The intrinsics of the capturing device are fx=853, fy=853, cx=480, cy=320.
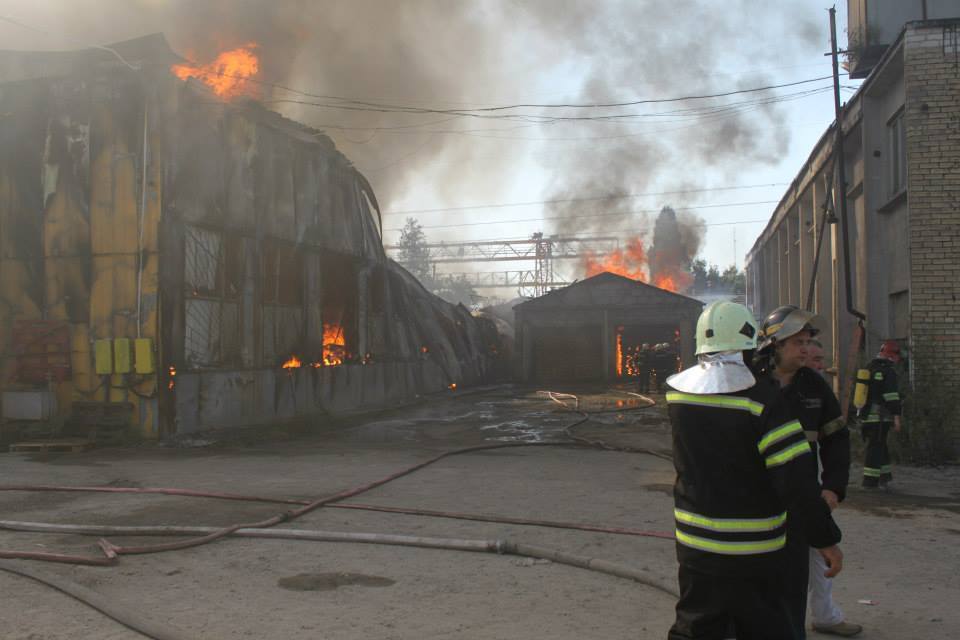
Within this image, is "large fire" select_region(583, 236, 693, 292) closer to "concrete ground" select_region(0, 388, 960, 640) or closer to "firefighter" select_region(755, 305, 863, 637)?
"concrete ground" select_region(0, 388, 960, 640)

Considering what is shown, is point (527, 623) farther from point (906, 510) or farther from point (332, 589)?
point (906, 510)

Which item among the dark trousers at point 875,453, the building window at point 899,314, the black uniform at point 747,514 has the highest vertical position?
the building window at point 899,314

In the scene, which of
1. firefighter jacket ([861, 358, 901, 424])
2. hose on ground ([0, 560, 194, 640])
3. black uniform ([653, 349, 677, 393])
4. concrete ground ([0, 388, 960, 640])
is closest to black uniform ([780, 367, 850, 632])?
concrete ground ([0, 388, 960, 640])

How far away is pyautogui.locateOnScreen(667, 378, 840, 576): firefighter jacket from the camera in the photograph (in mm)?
2953

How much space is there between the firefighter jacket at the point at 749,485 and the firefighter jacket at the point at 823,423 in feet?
2.51

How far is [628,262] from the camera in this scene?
51594 mm

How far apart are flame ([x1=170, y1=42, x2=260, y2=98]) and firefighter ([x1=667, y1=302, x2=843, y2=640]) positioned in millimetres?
13651

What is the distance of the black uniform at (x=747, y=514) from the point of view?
2.96 m

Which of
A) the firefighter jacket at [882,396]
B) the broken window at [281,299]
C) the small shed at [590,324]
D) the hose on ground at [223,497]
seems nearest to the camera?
the hose on ground at [223,497]

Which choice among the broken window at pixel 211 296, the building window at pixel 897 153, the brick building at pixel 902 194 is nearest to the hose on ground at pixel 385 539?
the brick building at pixel 902 194

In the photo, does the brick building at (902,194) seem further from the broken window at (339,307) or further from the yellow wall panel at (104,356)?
the yellow wall panel at (104,356)

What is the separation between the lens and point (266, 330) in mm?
16375

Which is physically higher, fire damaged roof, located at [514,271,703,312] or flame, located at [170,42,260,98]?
flame, located at [170,42,260,98]

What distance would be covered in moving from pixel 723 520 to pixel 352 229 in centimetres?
1774
